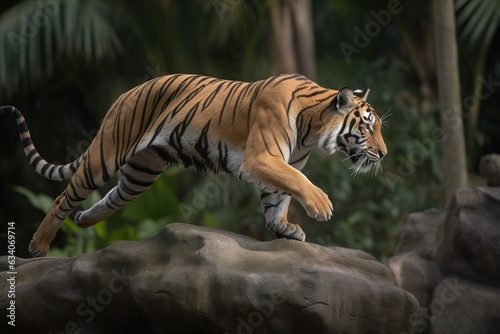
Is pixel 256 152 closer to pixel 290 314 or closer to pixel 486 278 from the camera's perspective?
pixel 290 314

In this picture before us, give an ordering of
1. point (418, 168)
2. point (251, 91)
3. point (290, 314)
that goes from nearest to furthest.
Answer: point (290, 314) → point (251, 91) → point (418, 168)

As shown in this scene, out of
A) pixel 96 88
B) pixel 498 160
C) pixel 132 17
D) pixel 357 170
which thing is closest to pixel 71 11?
pixel 132 17

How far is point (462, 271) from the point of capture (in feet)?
23.6

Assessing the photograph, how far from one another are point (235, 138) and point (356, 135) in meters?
0.75

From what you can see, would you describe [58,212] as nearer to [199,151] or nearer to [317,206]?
[199,151]

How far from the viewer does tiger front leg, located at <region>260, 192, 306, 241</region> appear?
5.80 meters

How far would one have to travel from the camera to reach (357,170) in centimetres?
557

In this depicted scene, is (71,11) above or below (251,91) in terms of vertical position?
below

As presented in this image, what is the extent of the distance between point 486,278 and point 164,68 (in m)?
6.24

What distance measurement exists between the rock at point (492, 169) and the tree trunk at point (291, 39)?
4.29 m

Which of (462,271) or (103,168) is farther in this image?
(462,271)

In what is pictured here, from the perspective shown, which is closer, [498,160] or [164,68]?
[498,160]

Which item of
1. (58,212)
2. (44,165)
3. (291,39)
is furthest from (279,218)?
(291,39)

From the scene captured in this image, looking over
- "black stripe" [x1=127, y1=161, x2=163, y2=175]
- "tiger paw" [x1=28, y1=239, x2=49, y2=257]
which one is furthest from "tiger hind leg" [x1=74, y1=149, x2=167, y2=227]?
"tiger paw" [x1=28, y1=239, x2=49, y2=257]
